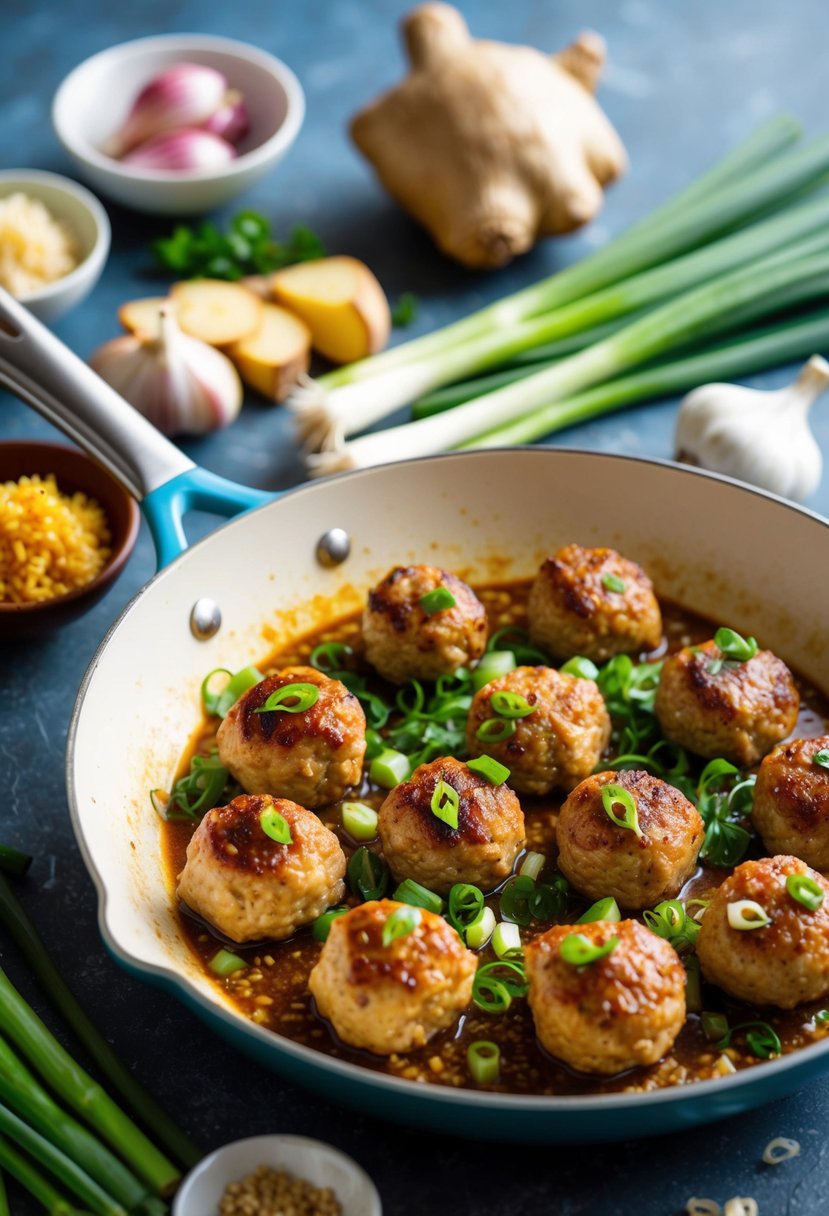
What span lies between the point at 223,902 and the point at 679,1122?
1304mm

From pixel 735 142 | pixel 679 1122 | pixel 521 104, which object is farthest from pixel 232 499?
pixel 735 142

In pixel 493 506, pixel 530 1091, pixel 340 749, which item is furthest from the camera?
pixel 493 506

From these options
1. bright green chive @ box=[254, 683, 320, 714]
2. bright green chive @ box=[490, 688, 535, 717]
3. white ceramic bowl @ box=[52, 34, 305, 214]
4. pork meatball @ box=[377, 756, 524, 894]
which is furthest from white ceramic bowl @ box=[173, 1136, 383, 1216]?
white ceramic bowl @ box=[52, 34, 305, 214]

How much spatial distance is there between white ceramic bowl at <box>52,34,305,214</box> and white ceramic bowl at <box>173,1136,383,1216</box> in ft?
15.6

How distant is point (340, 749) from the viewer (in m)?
4.01

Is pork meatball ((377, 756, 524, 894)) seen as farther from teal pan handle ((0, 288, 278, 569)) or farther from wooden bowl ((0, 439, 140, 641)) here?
wooden bowl ((0, 439, 140, 641))

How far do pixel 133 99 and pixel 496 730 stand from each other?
4.51 m

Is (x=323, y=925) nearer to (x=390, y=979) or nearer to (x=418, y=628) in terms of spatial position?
(x=390, y=979)

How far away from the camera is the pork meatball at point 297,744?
3.96 metres

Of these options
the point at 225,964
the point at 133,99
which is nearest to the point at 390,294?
the point at 133,99

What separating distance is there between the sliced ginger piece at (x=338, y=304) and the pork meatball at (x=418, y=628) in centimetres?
190

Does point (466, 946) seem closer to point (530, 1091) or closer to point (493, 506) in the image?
point (530, 1091)

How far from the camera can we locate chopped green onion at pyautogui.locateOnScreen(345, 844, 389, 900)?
12.6 ft

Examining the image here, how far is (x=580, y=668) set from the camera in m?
4.50
